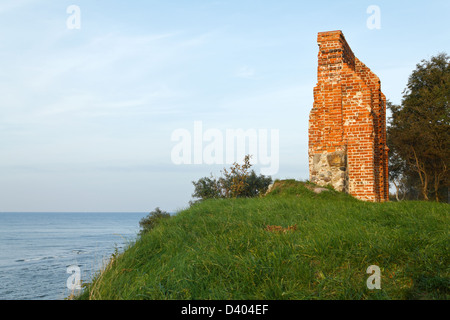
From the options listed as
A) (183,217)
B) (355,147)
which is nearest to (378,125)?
(355,147)

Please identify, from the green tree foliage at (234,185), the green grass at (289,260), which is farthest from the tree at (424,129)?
the green grass at (289,260)

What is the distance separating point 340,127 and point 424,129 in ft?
51.2

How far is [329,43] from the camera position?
1341 cm

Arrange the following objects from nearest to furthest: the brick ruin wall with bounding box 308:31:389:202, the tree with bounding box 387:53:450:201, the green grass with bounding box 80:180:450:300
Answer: the green grass with bounding box 80:180:450:300 < the brick ruin wall with bounding box 308:31:389:202 < the tree with bounding box 387:53:450:201

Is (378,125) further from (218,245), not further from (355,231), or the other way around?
(218,245)

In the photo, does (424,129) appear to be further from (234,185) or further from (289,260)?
(289,260)

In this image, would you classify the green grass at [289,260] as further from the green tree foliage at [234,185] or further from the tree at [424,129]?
the tree at [424,129]

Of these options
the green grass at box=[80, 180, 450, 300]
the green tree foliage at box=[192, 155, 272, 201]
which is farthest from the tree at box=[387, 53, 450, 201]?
the green grass at box=[80, 180, 450, 300]

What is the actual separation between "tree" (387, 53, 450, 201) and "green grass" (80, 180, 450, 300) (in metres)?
19.4

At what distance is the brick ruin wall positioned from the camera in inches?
511

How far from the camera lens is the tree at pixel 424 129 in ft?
83.7

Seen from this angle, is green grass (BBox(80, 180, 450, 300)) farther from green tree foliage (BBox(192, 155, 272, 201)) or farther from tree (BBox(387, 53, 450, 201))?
tree (BBox(387, 53, 450, 201))

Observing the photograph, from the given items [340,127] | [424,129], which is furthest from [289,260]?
[424,129]
